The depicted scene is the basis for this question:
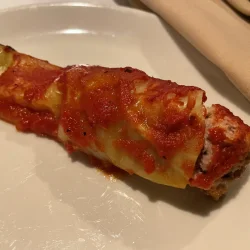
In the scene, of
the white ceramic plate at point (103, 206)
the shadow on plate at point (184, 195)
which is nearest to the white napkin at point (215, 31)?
the white ceramic plate at point (103, 206)

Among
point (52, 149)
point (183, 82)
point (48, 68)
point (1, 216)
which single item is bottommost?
point (1, 216)

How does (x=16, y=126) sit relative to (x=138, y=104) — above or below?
below

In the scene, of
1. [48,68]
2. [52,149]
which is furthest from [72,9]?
[52,149]

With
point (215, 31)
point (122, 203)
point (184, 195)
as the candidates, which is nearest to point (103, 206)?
point (122, 203)

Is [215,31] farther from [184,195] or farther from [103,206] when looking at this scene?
[103,206]

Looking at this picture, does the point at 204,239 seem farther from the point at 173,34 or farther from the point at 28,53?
the point at 28,53

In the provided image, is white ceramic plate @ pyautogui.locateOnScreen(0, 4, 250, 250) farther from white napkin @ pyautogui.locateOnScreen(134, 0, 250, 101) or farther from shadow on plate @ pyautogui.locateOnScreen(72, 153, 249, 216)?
white napkin @ pyautogui.locateOnScreen(134, 0, 250, 101)

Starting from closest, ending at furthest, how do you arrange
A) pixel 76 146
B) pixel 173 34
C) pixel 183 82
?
pixel 76 146 → pixel 183 82 → pixel 173 34

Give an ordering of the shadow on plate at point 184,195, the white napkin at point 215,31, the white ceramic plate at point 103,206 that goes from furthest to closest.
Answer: the white napkin at point 215,31 → the shadow on plate at point 184,195 → the white ceramic plate at point 103,206

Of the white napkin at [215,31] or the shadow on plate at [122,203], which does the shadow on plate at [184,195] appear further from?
the white napkin at [215,31]
